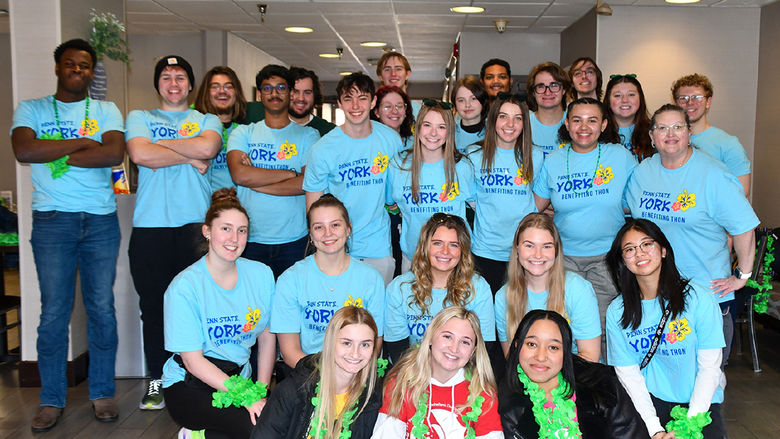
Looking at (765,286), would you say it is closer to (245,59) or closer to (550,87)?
(550,87)

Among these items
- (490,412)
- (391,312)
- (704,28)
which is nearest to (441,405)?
(490,412)

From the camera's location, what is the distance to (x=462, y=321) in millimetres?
2637

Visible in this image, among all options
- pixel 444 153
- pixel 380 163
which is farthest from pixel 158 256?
pixel 444 153

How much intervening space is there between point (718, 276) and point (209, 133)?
8.68 ft

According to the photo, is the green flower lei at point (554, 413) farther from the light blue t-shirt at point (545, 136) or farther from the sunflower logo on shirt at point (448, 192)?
the light blue t-shirt at point (545, 136)

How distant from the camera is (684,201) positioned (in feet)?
10.3

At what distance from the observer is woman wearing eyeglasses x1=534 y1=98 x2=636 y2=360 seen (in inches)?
131

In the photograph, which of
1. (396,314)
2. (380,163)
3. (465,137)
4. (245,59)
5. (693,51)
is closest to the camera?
(396,314)

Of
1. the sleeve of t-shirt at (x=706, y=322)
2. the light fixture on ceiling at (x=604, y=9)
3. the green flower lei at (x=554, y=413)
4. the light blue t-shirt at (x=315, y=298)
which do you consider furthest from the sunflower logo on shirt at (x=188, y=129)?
the light fixture on ceiling at (x=604, y=9)

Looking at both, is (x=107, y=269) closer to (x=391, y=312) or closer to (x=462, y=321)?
(x=391, y=312)

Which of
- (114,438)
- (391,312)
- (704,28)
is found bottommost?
(114,438)

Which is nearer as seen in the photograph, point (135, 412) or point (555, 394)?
point (555, 394)

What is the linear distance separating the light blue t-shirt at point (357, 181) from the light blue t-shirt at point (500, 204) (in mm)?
493

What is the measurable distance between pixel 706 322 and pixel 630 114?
1456 millimetres
